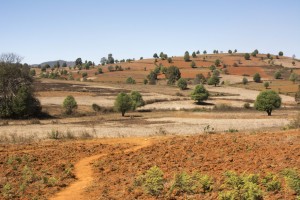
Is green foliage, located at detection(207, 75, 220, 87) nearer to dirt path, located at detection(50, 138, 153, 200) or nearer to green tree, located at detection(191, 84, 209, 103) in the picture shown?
green tree, located at detection(191, 84, 209, 103)

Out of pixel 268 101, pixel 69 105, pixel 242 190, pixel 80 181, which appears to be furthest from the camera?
pixel 69 105

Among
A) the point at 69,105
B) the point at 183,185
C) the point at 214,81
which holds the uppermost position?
the point at 183,185

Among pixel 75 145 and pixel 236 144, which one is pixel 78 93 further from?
pixel 236 144

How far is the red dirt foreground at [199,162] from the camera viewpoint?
519 inches

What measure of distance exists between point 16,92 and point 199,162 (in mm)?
58564

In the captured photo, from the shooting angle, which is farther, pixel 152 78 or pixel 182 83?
pixel 152 78

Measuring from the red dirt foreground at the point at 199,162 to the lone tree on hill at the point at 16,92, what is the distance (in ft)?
157

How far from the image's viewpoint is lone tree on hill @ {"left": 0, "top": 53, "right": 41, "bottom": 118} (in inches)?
2557

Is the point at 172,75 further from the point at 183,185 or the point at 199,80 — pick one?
the point at 183,185

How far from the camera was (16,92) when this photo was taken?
226ft

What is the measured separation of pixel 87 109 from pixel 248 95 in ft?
177

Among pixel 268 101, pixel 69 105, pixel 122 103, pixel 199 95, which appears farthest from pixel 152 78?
pixel 268 101

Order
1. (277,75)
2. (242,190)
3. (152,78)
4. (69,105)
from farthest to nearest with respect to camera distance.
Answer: (277,75), (152,78), (69,105), (242,190)

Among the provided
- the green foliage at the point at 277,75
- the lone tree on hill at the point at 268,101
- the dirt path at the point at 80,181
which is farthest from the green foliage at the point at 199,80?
the dirt path at the point at 80,181
